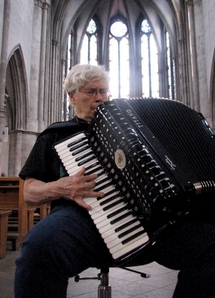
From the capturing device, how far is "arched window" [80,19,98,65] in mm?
21938

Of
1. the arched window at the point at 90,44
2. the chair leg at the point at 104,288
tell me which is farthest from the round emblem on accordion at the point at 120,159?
the arched window at the point at 90,44

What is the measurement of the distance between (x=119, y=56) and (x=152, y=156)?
72.2 ft

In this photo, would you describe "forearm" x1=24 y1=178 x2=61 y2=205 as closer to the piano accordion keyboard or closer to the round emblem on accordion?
the piano accordion keyboard

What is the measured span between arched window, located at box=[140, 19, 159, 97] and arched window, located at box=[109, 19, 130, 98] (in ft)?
3.59

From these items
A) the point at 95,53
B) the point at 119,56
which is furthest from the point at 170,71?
the point at 95,53

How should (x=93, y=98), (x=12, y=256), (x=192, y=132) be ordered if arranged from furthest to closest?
(x=12, y=256) < (x=93, y=98) < (x=192, y=132)

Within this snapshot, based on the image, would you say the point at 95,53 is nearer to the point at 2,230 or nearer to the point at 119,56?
the point at 119,56

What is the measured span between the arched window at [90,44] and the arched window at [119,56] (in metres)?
1.05

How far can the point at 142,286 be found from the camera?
267 centimetres

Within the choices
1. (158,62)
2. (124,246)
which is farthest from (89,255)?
(158,62)

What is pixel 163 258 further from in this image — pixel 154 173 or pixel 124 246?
pixel 154 173

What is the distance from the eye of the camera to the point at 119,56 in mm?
22344

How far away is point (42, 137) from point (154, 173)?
2.61 ft

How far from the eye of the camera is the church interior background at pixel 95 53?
11.8 meters
